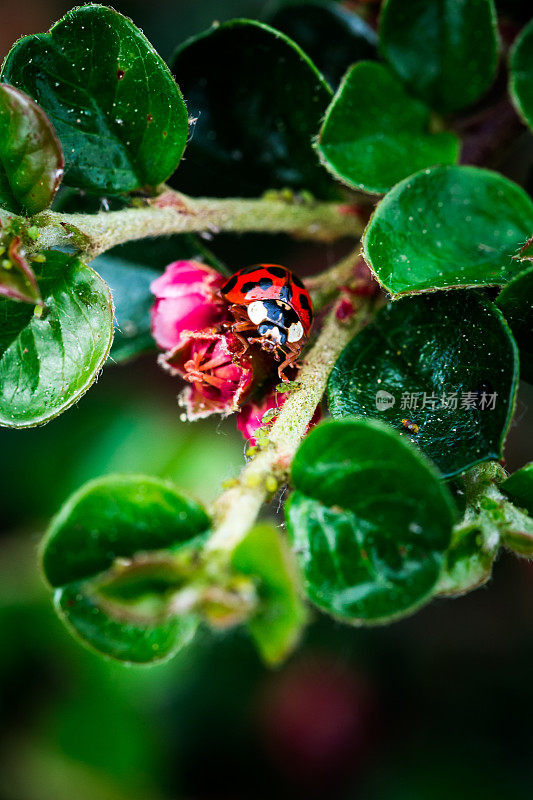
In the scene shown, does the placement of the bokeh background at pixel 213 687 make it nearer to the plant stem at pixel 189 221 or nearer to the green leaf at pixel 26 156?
the plant stem at pixel 189 221

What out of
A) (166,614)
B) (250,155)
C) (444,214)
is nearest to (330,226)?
(250,155)

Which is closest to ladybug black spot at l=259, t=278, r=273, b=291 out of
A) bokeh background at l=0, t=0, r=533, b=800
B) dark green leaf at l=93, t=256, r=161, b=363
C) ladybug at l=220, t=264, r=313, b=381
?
ladybug at l=220, t=264, r=313, b=381

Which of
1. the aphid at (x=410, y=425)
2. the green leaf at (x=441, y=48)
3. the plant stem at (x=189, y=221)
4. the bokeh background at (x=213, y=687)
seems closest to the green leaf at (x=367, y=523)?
the aphid at (x=410, y=425)

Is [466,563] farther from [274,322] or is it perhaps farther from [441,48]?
[441,48]

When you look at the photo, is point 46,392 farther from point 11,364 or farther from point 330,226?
point 330,226

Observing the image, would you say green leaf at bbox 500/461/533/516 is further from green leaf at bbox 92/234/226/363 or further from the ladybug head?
green leaf at bbox 92/234/226/363

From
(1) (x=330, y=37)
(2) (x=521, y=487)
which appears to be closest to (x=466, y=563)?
(2) (x=521, y=487)
